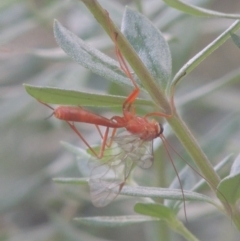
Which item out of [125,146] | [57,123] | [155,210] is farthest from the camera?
[57,123]

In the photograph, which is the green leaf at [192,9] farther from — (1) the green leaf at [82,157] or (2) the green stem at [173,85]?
(1) the green leaf at [82,157]

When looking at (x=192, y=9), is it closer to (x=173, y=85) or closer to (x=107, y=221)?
(x=173, y=85)

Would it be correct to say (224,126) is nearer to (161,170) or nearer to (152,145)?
(161,170)

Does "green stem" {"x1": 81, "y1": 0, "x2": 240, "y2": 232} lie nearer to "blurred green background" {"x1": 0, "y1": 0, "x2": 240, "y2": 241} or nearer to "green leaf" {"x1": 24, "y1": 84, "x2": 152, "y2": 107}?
"green leaf" {"x1": 24, "y1": 84, "x2": 152, "y2": 107}

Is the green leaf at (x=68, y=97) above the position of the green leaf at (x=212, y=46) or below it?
above

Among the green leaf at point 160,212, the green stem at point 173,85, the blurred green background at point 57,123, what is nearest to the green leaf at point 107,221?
the green leaf at point 160,212

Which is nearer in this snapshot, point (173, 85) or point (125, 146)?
point (173, 85)

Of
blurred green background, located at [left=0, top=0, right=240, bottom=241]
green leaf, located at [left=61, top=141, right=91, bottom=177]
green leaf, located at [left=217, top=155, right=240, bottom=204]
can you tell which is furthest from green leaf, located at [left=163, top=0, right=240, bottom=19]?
blurred green background, located at [left=0, top=0, right=240, bottom=241]

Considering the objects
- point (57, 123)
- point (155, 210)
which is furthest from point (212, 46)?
point (57, 123)
